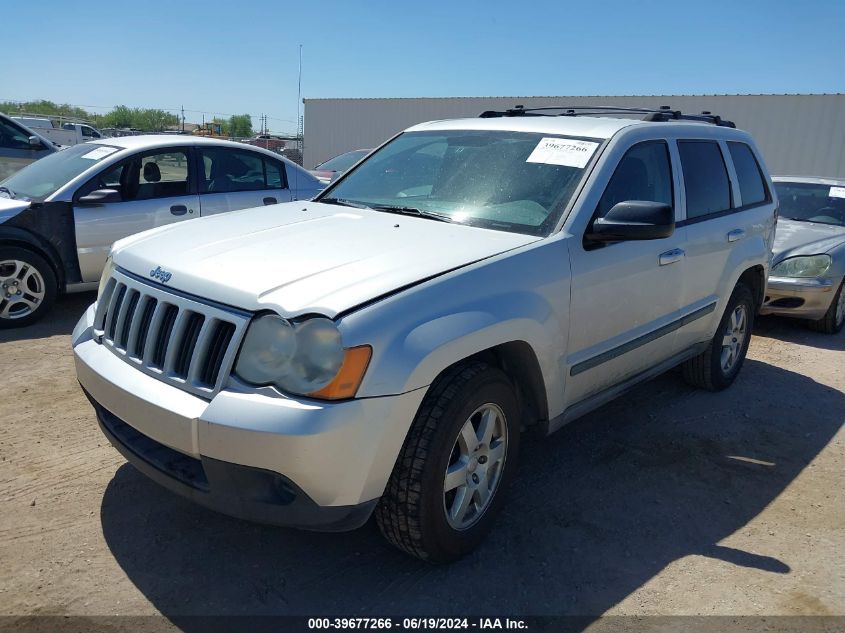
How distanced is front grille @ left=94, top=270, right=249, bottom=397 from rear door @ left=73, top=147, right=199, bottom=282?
3278 millimetres

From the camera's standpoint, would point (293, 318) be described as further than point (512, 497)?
No

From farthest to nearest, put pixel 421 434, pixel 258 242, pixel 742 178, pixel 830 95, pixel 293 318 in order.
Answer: pixel 830 95
pixel 742 178
pixel 258 242
pixel 421 434
pixel 293 318

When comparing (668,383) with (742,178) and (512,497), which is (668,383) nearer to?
(742,178)

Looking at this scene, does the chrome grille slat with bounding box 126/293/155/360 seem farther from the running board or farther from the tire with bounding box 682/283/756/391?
the tire with bounding box 682/283/756/391

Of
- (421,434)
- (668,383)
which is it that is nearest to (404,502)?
(421,434)

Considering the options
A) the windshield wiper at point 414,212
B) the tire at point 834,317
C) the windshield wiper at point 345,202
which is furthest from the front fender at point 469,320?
the tire at point 834,317

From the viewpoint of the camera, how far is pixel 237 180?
693cm

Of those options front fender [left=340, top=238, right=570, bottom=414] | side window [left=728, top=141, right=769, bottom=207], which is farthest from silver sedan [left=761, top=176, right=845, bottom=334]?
front fender [left=340, top=238, right=570, bottom=414]

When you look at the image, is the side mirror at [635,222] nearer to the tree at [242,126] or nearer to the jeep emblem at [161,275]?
the jeep emblem at [161,275]

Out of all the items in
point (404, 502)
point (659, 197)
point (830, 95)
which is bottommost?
point (404, 502)

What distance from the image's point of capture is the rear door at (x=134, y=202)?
5961 mm

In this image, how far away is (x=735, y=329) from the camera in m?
5.16

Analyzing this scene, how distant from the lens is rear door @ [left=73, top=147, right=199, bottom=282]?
5.96 metres

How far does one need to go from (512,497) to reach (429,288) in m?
1.42
